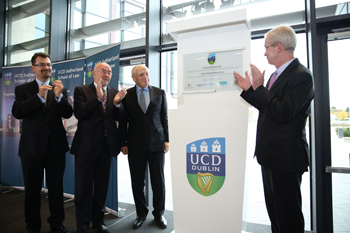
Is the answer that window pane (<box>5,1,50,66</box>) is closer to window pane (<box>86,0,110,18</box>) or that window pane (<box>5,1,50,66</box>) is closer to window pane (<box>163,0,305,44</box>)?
window pane (<box>86,0,110,18</box>)

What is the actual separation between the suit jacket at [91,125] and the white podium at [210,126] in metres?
0.94

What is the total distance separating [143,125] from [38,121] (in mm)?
1104

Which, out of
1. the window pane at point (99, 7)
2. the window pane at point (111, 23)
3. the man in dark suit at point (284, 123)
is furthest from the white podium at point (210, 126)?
the window pane at point (99, 7)

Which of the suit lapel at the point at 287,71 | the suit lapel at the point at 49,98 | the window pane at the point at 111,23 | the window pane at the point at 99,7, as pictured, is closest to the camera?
the suit lapel at the point at 287,71

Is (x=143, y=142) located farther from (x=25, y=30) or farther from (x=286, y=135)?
(x=25, y=30)

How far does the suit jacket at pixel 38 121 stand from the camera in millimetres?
2367

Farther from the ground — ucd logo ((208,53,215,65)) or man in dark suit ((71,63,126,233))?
ucd logo ((208,53,215,65))

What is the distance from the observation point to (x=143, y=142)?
270 centimetres

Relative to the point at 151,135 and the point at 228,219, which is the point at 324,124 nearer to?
the point at 228,219

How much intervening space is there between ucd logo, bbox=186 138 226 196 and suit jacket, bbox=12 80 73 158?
1.55 meters

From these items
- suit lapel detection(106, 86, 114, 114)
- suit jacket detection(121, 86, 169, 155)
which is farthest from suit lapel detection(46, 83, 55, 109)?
suit jacket detection(121, 86, 169, 155)

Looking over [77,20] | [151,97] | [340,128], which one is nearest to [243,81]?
[151,97]

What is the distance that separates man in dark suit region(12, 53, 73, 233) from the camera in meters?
2.39

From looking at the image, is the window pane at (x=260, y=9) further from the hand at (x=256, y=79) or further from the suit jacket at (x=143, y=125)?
the hand at (x=256, y=79)
